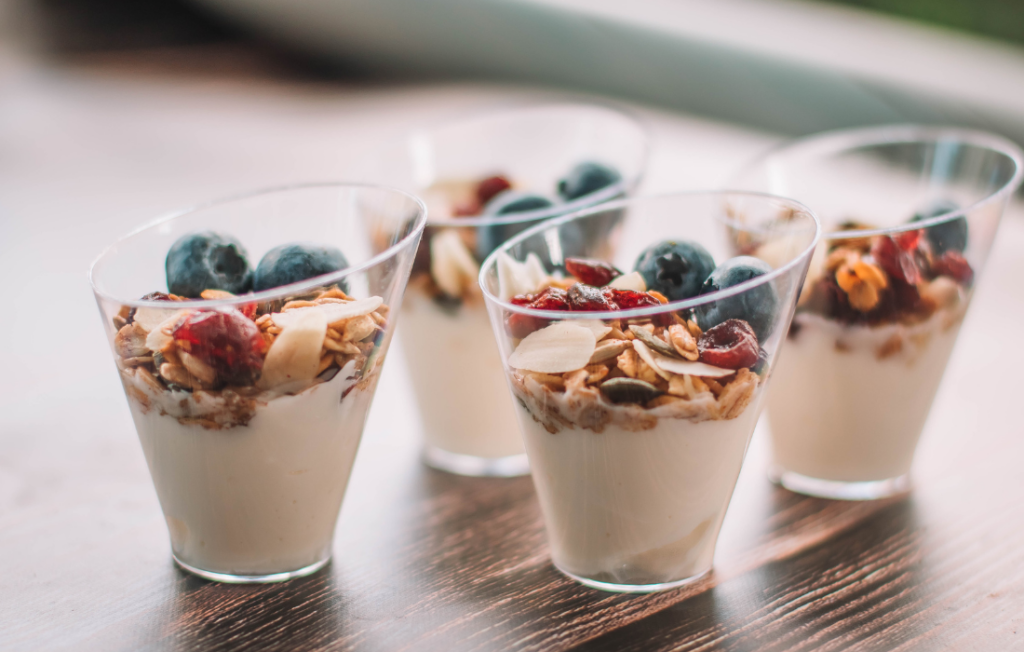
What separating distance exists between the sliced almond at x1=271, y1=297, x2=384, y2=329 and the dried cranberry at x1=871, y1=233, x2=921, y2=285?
364 mm

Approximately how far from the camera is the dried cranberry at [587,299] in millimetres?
608

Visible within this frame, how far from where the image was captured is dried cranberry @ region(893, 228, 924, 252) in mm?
687

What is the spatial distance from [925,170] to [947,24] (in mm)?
1175

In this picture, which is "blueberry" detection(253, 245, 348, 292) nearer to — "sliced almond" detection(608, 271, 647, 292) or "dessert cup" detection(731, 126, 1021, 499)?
"sliced almond" detection(608, 271, 647, 292)

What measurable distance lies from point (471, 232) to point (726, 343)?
0.28 metres

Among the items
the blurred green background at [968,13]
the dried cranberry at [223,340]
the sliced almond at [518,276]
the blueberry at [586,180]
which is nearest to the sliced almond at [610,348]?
the sliced almond at [518,276]

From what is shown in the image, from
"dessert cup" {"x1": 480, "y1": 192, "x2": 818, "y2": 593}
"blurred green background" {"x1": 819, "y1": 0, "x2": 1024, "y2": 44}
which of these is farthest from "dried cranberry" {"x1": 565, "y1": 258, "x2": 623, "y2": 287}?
"blurred green background" {"x1": 819, "y1": 0, "x2": 1024, "y2": 44}

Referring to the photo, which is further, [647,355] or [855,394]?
[855,394]

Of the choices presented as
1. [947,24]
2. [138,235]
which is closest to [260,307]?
→ [138,235]

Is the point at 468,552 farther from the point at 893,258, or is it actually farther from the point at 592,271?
the point at 893,258

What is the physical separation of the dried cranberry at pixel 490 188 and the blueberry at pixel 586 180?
6 centimetres

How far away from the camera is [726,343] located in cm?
58

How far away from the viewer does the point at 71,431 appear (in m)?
0.91

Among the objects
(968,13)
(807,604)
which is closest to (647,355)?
(807,604)
